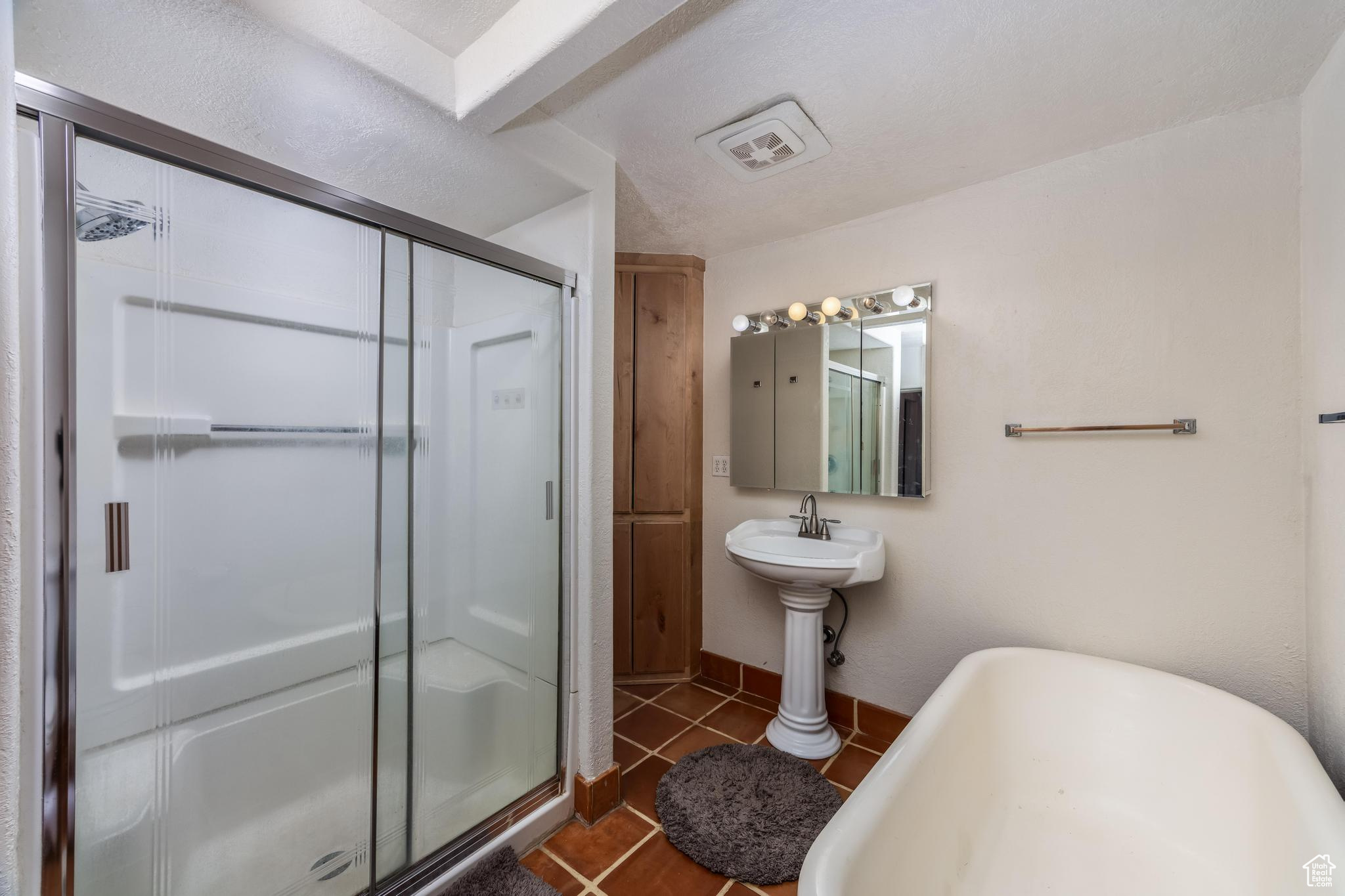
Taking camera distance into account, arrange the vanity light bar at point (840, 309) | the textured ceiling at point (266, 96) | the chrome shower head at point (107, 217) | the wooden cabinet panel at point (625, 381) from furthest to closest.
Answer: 1. the wooden cabinet panel at point (625, 381)
2. the vanity light bar at point (840, 309)
3. the textured ceiling at point (266, 96)
4. the chrome shower head at point (107, 217)

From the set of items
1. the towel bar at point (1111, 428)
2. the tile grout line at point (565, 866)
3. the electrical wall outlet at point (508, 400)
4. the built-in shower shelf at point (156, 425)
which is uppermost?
the electrical wall outlet at point (508, 400)

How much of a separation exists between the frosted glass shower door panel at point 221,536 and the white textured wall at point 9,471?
112 millimetres

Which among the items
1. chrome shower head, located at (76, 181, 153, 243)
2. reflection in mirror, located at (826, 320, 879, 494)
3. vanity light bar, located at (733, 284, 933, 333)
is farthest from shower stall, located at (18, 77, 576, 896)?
reflection in mirror, located at (826, 320, 879, 494)

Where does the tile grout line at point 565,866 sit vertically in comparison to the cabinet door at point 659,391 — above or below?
below

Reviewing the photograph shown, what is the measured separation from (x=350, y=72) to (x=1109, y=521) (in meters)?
2.51

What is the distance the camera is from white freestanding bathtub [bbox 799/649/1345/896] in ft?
3.50

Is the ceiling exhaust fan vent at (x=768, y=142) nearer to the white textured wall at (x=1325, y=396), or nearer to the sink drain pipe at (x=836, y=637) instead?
the white textured wall at (x=1325, y=396)

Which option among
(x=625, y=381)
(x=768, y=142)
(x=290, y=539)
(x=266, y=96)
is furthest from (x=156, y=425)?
(x=625, y=381)

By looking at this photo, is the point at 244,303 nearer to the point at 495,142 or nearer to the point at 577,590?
the point at 495,142

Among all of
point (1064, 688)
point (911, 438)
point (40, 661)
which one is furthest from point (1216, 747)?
point (40, 661)

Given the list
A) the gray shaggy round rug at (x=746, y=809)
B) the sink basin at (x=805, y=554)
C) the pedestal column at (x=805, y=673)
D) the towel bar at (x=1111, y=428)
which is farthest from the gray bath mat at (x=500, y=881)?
the towel bar at (x=1111, y=428)

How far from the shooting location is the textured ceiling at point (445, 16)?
1239 millimetres

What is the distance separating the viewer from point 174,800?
1073 millimetres

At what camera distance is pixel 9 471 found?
32.2 inches
